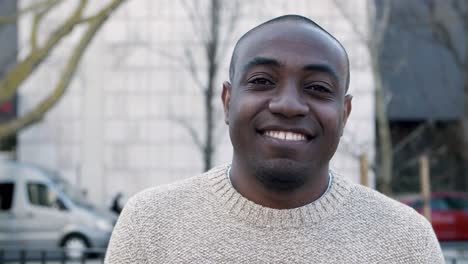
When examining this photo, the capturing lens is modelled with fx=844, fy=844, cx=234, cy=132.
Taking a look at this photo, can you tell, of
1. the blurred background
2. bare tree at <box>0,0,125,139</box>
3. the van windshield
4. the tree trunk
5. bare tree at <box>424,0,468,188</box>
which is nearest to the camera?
bare tree at <box>0,0,125,139</box>

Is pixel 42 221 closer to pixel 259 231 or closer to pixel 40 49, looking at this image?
pixel 40 49

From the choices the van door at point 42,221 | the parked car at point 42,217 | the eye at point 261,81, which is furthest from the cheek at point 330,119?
the van door at point 42,221

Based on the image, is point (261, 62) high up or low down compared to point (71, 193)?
up

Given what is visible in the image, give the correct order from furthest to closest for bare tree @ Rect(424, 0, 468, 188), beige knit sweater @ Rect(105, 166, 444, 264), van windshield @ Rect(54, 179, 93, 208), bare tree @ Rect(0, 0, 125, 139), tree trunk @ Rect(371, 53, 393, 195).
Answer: bare tree @ Rect(424, 0, 468, 188), van windshield @ Rect(54, 179, 93, 208), tree trunk @ Rect(371, 53, 393, 195), bare tree @ Rect(0, 0, 125, 139), beige knit sweater @ Rect(105, 166, 444, 264)

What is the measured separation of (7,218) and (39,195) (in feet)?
2.18

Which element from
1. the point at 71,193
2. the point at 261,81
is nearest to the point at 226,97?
the point at 261,81

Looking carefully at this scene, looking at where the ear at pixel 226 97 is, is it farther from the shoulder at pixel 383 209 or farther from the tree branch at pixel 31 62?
the tree branch at pixel 31 62

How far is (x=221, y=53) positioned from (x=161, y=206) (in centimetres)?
1280

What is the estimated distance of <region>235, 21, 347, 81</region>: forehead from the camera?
1832mm

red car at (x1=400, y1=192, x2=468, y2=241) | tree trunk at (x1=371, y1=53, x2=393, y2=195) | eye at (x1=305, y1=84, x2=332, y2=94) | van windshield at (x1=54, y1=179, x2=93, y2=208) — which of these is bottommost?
red car at (x1=400, y1=192, x2=468, y2=241)

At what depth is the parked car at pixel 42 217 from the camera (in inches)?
570

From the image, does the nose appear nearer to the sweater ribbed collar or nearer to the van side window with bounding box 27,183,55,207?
the sweater ribbed collar

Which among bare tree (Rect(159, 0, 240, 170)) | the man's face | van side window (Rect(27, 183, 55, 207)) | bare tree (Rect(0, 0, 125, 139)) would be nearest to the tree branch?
bare tree (Rect(0, 0, 125, 139))

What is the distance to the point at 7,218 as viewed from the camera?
47.9ft
